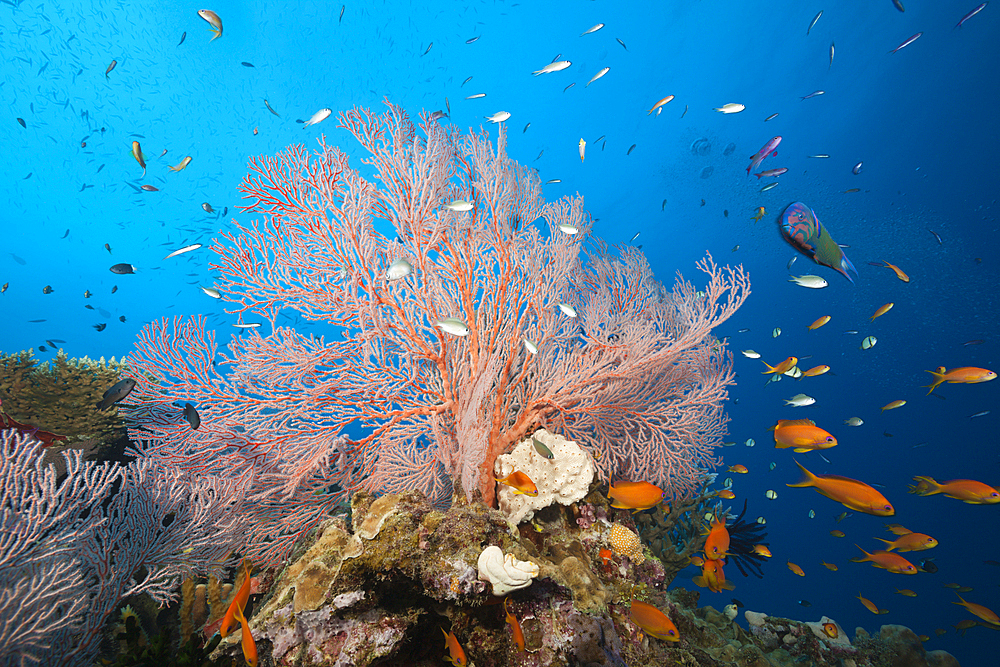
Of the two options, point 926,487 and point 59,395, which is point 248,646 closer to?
point 59,395

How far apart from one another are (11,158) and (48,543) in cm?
6048

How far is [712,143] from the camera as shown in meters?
27.1

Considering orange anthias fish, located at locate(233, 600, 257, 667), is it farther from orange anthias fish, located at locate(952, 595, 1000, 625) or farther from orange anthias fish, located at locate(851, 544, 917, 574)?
orange anthias fish, located at locate(952, 595, 1000, 625)

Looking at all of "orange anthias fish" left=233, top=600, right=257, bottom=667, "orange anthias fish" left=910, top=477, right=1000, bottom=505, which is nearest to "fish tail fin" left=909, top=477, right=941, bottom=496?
"orange anthias fish" left=910, top=477, right=1000, bottom=505

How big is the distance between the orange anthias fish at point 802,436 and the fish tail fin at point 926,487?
2154 mm

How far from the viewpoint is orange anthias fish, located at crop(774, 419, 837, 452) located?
325cm

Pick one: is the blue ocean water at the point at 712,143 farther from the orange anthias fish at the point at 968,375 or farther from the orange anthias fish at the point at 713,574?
the orange anthias fish at the point at 713,574

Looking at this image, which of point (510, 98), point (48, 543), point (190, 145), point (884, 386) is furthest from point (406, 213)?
point (884, 386)

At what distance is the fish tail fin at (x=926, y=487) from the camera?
4.03 meters

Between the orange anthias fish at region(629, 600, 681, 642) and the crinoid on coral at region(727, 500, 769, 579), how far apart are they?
14.5 feet

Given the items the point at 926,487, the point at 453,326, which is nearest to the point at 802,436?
the point at 926,487

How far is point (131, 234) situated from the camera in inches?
1677

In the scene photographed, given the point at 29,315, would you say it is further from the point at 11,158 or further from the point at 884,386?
the point at 884,386

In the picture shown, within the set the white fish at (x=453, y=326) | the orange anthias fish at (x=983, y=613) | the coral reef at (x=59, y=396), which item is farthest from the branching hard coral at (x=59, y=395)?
the orange anthias fish at (x=983, y=613)
